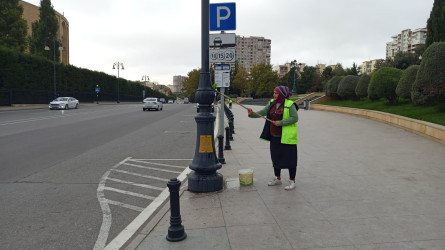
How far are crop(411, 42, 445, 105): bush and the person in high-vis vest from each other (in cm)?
1067

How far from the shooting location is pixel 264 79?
284 ft

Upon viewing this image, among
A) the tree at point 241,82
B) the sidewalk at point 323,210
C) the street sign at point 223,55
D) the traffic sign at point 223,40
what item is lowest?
the sidewalk at point 323,210

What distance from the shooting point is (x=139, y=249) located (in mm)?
3320

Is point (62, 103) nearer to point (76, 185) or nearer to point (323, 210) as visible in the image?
point (76, 185)

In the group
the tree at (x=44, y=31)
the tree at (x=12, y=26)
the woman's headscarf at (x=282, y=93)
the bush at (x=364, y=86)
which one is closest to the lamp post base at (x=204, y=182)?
the woman's headscarf at (x=282, y=93)

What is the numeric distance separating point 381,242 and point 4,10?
4741 cm

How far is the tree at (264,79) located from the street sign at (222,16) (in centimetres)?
8054

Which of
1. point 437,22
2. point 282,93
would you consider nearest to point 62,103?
point 282,93

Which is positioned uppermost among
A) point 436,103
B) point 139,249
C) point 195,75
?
point 195,75

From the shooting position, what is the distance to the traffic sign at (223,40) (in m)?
7.14

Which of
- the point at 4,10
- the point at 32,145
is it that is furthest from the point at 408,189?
the point at 4,10

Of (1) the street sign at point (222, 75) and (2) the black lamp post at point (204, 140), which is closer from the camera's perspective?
(2) the black lamp post at point (204, 140)

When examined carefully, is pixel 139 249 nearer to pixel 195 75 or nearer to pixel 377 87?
pixel 377 87

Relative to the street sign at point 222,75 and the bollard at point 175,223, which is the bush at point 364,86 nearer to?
the street sign at point 222,75
